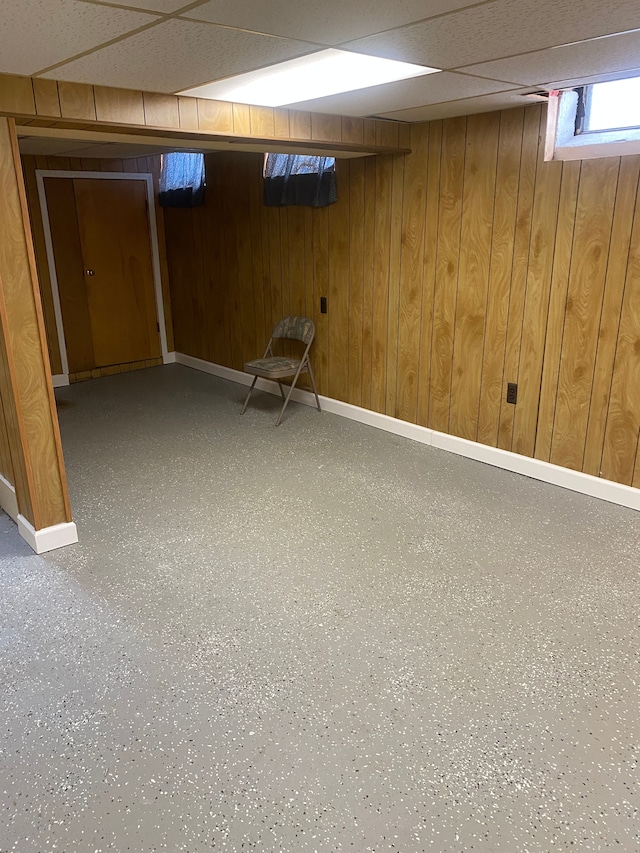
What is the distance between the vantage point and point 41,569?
2824 mm

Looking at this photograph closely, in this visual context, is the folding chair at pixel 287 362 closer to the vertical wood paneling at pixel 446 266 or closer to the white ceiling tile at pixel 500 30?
the vertical wood paneling at pixel 446 266

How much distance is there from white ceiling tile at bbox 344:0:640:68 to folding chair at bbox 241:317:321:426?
105 inches

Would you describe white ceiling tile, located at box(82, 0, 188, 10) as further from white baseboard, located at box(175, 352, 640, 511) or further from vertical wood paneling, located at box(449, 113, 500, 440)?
white baseboard, located at box(175, 352, 640, 511)

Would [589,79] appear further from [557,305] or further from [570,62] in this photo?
[557,305]

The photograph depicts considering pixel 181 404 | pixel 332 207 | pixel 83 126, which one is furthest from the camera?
pixel 181 404

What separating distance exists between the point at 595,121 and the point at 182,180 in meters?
3.89

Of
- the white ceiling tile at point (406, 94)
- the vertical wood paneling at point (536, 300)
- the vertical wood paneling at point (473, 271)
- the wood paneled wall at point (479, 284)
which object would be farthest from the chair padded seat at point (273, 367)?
the white ceiling tile at point (406, 94)

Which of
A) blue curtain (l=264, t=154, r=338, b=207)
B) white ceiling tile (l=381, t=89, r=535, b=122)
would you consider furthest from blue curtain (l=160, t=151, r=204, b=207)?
white ceiling tile (l=381, t=89, r=535, b=122)

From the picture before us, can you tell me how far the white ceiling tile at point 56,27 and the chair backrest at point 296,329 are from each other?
2.89 m

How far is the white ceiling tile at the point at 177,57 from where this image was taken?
6.11 feet

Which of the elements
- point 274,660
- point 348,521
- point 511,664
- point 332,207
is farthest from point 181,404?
point 511,664

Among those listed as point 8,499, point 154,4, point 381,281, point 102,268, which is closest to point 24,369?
point 8,499

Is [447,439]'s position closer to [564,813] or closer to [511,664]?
[511,664]

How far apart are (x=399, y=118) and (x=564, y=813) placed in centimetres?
343
